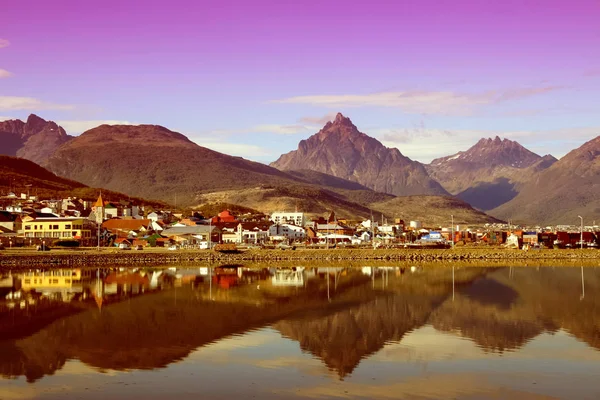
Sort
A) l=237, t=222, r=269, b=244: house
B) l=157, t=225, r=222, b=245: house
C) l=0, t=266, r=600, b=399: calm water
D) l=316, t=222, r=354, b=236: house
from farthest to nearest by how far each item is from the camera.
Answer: l=316, t=222, r=354, b=236: house → l=237, t=222, r=269, b=244: house → l=157, t=225, r=222, b=245: house → l=0, t=266, r=600, b=399: calm water

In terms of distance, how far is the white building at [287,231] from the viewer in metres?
159

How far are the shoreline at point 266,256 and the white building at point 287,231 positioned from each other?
46.7 meters

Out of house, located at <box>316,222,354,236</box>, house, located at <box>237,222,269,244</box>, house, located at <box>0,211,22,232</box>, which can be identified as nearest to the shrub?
house, located at <box>0,211,22,232</box>

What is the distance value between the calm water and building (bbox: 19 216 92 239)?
5916 cm

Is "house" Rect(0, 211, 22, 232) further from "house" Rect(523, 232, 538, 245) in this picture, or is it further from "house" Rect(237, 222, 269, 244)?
"house" Rect(523, 232, 538, 245)

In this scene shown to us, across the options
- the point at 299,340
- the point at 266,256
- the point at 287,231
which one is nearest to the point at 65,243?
the point at 266,256

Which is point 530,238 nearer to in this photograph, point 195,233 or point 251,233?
point 251,233

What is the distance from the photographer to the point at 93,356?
32.8 meters

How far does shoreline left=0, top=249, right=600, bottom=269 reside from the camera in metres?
92.4

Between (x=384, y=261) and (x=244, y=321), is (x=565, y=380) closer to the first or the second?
(x=244, y=321)

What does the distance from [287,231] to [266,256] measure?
59.2 meters

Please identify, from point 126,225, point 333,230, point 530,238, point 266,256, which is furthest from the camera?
point 333,230

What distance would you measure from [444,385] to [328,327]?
46.7 ft

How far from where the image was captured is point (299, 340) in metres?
36.8
